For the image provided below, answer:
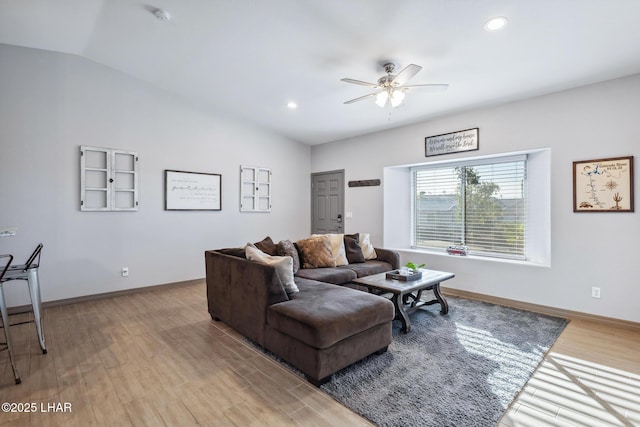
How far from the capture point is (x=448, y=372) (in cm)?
238

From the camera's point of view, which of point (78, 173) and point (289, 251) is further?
point (78, 173)

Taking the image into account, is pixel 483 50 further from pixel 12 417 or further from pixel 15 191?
pixel 15 191

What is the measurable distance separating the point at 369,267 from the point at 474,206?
201 cm

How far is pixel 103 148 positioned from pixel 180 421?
3.94 meters

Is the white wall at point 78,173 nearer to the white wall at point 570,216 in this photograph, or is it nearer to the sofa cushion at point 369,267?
the sofa cushion at point 369,267

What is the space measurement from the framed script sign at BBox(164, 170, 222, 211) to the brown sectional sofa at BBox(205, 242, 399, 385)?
2.06 metres

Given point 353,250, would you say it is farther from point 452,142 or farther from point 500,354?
point 500,354

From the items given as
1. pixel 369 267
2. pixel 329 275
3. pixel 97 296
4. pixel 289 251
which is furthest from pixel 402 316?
pixel 97 296

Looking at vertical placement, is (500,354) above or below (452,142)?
below

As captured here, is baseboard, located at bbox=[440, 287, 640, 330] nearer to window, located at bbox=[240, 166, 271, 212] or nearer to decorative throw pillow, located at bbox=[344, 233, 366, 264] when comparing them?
decorative throw pillow, located at bbox=[344, 233, 366, 264]

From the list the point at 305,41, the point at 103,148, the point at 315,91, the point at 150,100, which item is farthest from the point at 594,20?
the point at 103,148

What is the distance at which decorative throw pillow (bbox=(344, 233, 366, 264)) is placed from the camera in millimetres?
4563

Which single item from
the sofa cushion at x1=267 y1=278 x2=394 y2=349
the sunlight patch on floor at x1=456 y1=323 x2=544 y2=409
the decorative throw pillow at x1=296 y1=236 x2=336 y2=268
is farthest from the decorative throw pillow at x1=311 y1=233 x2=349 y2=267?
the sunlight patch on floor at x1=456 y1=323 x2=544 y2=409

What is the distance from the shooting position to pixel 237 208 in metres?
5.71
